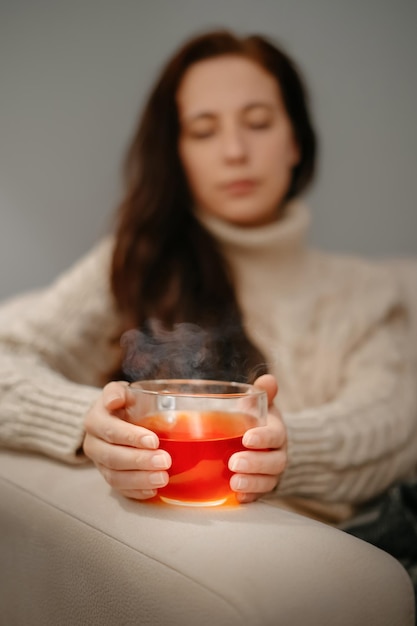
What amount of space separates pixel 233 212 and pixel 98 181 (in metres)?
0.45

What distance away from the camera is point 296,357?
1.22 m

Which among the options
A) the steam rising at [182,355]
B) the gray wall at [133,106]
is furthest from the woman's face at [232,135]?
the steam rising at [182,355]

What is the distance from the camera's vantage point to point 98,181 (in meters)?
1.53

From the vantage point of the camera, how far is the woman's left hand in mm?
583

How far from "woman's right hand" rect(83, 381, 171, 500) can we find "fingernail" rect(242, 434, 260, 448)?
0.08 m

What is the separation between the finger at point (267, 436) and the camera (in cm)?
58

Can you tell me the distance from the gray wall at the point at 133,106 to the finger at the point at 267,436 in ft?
3.12

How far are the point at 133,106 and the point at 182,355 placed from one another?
0.92 metres

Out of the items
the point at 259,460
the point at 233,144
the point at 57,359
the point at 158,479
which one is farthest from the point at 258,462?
the point at 233,144

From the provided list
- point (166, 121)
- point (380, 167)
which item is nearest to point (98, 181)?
point (166, 121)

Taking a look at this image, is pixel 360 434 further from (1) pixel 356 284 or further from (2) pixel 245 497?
(1) pixel 356 284

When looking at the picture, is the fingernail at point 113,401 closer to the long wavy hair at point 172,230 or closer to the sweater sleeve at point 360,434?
the sweater sleeve at point 360,434

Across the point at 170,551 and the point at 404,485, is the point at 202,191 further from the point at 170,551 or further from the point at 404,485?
the point at 170,551

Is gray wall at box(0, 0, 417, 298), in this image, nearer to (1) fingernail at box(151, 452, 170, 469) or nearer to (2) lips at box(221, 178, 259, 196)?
(2) lips at box(221, 178, 259, 196)
